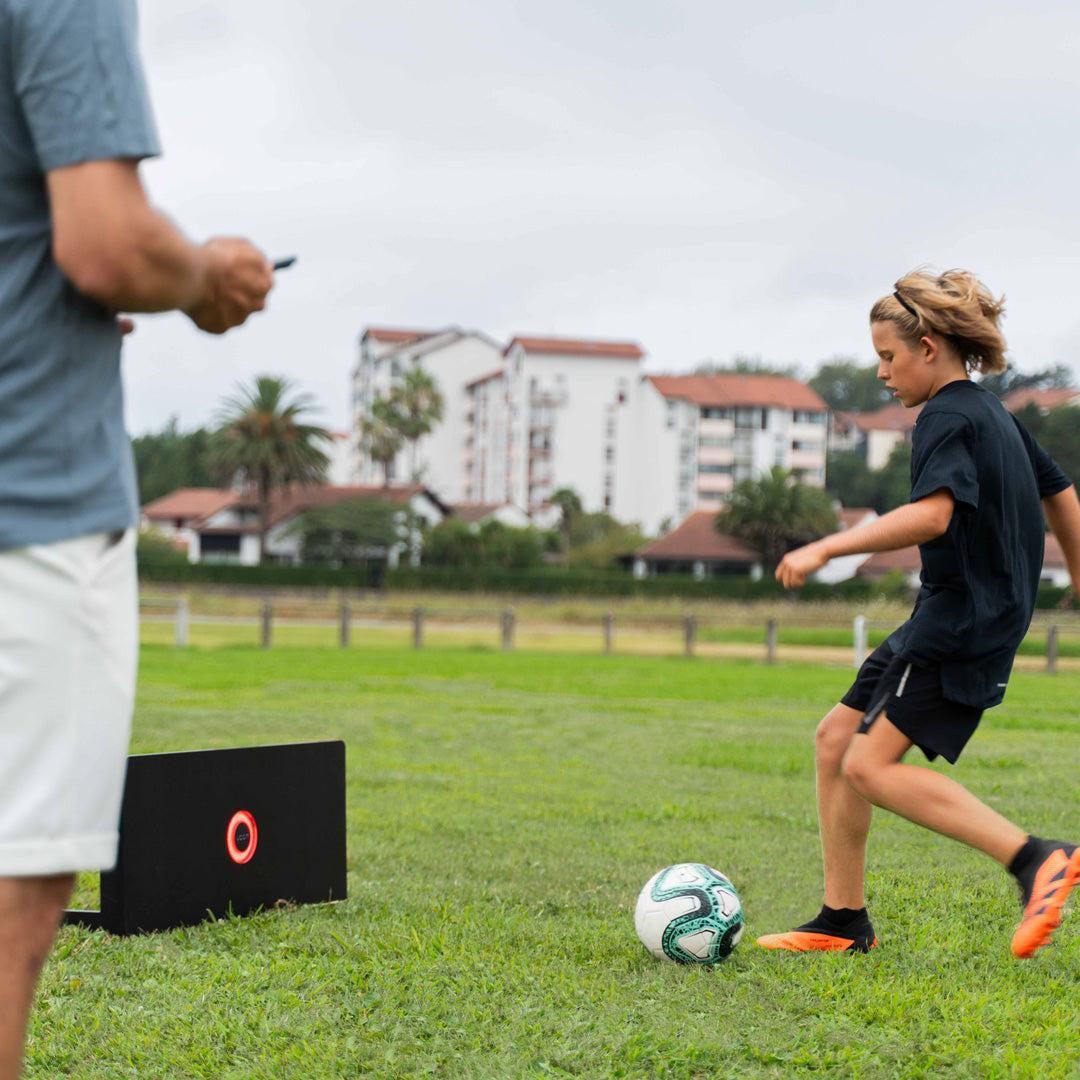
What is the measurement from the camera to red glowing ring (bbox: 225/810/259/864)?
178 inches

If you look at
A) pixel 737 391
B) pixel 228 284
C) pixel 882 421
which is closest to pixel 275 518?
pixel 737 391

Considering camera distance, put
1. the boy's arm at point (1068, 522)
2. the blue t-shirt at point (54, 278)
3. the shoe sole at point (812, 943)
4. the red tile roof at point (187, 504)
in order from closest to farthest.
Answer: the blue t-shirt at point (54, 278) < the boy's arm at point (1068, 522) < the shoe sole at point (812, 943) < the red tile roof at point (187, 504)

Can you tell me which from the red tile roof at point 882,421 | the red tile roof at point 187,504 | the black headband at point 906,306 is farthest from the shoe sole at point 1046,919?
the red tile roof at point 882,421

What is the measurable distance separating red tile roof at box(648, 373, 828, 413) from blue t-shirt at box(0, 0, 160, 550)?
353 ft

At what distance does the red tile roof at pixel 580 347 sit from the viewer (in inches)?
4309

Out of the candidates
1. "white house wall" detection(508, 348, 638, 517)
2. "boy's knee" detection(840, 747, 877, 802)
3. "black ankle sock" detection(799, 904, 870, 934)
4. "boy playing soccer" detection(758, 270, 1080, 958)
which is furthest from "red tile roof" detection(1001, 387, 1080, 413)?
"white house wall" detection(508, 348, 638, 517)

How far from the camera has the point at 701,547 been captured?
83.6 m

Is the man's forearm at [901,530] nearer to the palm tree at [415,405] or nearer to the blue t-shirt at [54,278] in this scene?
the blue t-shirt at [54,278]

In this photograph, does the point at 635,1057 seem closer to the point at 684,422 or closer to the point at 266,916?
the point at 266,916

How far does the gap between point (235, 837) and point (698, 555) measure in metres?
79.0

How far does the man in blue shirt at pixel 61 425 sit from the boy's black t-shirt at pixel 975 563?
2.41 meters

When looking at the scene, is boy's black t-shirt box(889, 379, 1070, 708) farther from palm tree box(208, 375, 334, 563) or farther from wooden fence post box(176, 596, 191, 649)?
palm tree box(208, 375, 334, 563)

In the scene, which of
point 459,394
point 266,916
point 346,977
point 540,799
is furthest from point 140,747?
point 459,394

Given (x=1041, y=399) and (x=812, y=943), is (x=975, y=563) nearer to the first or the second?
(x=812, y=943)
